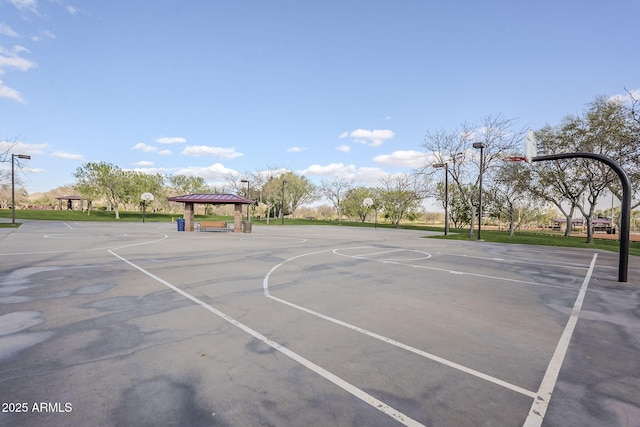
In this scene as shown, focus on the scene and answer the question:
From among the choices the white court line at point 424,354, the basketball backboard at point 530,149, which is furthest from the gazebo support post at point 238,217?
the white court line at point 424,354

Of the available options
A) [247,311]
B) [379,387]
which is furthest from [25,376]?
[379,387]

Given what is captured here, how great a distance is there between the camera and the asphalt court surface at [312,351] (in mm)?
2938

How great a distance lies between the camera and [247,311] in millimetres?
→ 5797

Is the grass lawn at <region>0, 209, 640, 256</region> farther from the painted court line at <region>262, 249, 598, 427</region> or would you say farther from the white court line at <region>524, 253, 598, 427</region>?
the painted court line at <region>262, 249, 598, 427</region>

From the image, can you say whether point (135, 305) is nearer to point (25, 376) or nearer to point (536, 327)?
point (25, 376)

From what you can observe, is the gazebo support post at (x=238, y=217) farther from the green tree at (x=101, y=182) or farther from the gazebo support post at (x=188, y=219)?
the green tree at (x=101, y=182)

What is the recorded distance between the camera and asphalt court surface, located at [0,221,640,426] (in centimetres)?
294

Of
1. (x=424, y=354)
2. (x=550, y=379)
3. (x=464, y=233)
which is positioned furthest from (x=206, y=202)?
(x=550, y=379)

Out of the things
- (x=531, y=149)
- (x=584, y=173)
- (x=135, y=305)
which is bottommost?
(x=135, y=305)

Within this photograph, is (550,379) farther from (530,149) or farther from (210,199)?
(210,199)

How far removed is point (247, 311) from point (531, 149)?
1049 cm

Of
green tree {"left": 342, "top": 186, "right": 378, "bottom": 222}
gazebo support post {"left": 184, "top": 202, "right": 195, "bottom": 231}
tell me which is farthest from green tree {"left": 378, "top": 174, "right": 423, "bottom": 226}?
gazebo support post {"left": 184, "top": 202, "right": 195, "bottom": 231}

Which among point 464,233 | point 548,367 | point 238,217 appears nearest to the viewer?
point 548,367

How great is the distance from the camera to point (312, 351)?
4.16 m
